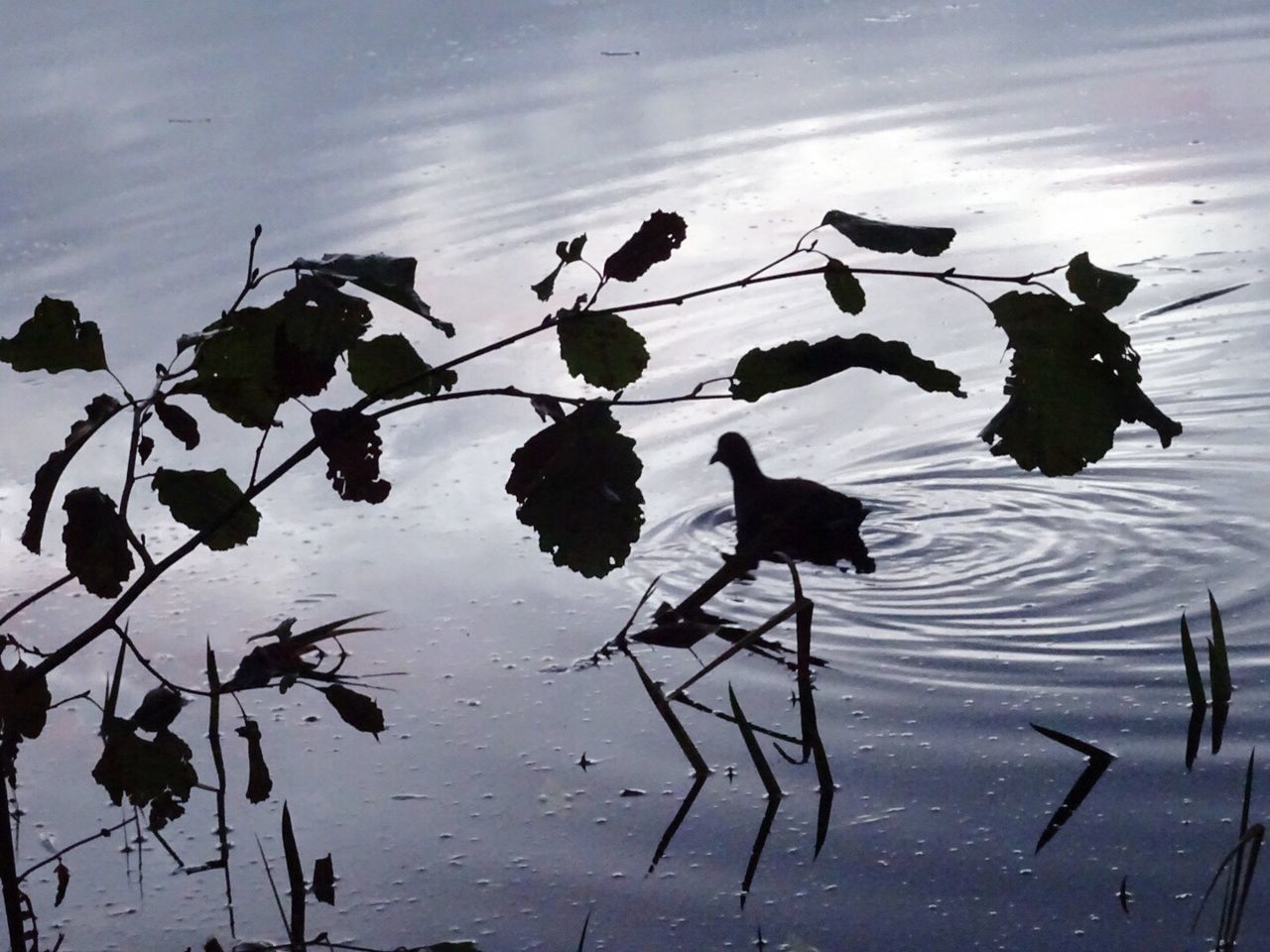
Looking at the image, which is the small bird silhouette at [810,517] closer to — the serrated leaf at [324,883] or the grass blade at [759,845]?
the grass blade at [759,845]

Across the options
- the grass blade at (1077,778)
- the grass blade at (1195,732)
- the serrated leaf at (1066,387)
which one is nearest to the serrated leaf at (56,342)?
the serrated leaf at (1066,387)

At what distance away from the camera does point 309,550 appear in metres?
5.57

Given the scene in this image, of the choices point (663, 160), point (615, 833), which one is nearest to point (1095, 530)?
point (615, 833)

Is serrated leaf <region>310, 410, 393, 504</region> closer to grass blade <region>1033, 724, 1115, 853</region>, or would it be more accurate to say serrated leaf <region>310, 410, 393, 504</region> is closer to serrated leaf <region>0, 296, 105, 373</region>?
serrated leaf <region>0, 296, 105, 373</region>

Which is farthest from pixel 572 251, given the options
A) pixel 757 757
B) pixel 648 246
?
pixel 757 757

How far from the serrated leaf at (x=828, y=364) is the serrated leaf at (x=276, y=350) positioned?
0.51 meters

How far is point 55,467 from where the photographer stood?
2279 mm

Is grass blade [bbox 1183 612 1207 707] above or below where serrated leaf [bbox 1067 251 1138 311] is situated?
below

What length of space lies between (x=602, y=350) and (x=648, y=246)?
0.16 m

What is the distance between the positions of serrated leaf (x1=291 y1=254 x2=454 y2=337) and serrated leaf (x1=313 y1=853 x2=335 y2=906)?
154cm

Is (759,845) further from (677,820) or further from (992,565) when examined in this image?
(992,565)

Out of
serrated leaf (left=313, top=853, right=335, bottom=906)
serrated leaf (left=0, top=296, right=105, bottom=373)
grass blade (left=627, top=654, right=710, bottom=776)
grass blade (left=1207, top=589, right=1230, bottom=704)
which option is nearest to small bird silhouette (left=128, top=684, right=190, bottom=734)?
serrated leaf (left=0, top=296, right=105, bottom=373)

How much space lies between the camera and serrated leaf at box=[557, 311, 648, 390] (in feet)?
7.84

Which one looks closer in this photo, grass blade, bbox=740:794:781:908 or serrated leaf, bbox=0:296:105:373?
serrated leaf, bbox=0:296:105:373
